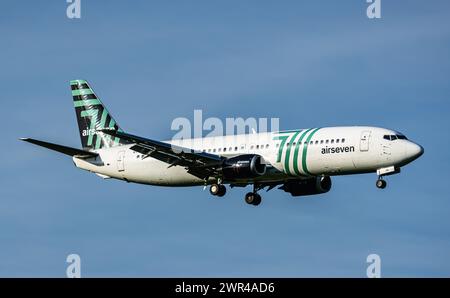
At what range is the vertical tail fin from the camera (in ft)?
322

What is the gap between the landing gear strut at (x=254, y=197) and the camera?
296 feet

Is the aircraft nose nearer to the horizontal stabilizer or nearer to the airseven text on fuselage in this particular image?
the airseven text on fuselage

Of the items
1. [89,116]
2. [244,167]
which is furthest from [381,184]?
[89,116]

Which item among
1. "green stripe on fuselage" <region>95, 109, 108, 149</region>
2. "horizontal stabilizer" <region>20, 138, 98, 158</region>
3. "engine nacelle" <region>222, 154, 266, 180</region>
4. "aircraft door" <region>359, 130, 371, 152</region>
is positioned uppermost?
"green stripe on fuselage" <region>95, 109, 108, 149</region>

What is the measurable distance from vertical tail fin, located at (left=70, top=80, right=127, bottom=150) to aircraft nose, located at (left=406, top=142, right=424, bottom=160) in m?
28.3

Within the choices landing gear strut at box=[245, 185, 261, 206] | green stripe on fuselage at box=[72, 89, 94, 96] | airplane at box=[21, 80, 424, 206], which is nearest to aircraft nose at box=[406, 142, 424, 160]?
airplane at box=[21, 80, 424, 206]

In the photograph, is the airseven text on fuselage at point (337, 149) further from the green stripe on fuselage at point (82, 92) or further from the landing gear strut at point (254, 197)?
the green stripe on fuselage at point (82, 92)

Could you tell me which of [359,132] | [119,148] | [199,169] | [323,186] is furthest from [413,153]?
[119,148]

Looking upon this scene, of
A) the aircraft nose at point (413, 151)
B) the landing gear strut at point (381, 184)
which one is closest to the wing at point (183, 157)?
the landing gear strut at point (381, 184)

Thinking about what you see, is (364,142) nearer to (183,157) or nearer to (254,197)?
(254,197)

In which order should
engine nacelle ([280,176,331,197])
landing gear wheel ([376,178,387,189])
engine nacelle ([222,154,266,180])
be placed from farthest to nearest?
1. engine nacelle ([280,176,331,197])
2. engine nacelle ([222,154,266,180])
3. landing gear wheel ([376,178,387,189])

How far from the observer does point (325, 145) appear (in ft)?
272

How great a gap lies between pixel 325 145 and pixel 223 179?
9077 mm
